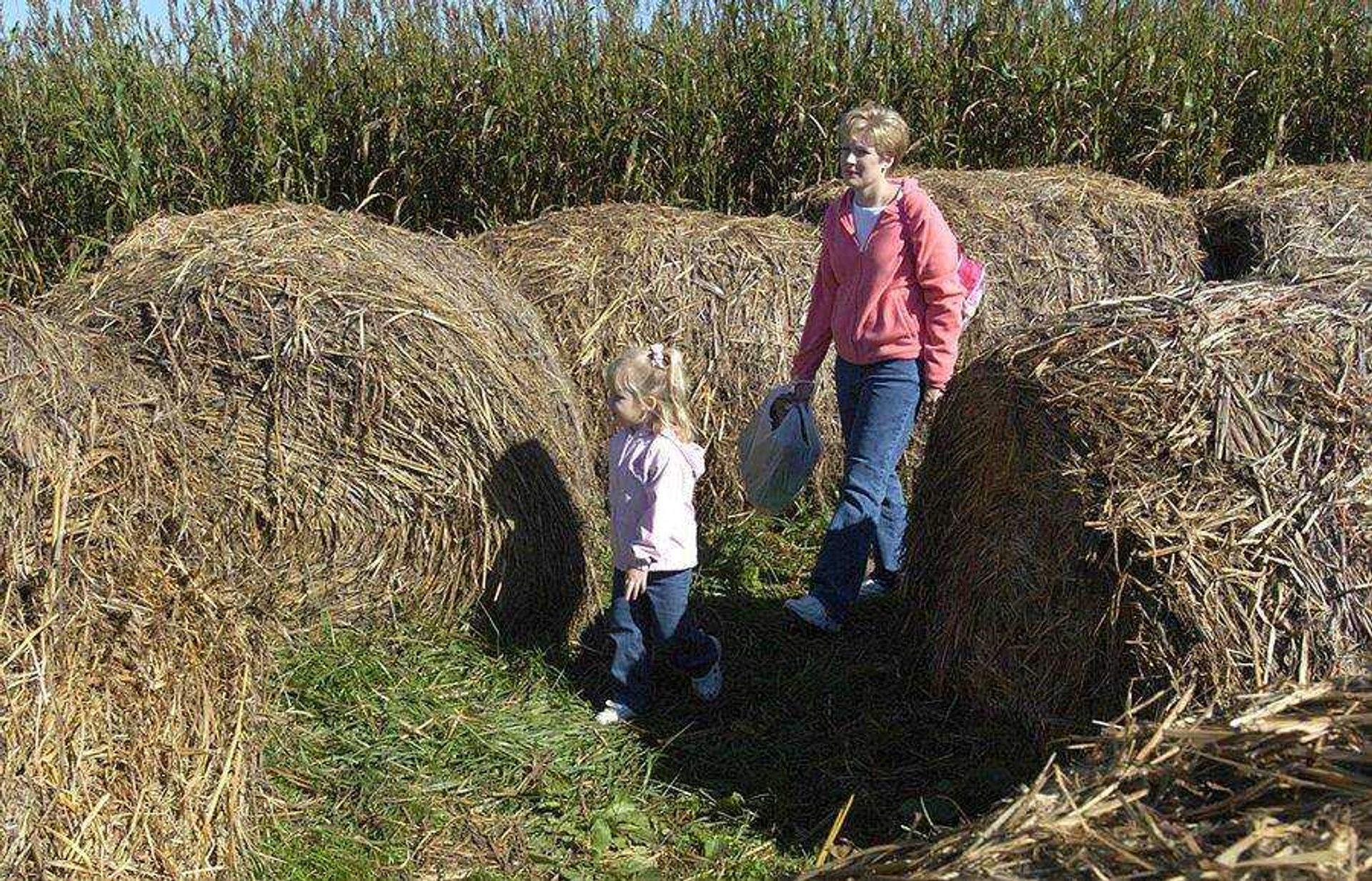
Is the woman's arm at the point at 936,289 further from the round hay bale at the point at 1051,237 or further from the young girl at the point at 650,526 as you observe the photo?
the round hay bale at the point at 1051,237

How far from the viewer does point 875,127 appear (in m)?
5.47

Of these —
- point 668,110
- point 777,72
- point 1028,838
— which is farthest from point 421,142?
point 1028,838

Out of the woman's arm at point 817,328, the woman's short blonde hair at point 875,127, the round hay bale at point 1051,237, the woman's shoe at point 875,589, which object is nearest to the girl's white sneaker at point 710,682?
the woman's shoe at point 875,589

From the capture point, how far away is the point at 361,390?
528cm

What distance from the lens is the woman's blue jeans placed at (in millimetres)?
5633

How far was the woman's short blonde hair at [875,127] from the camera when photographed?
5469 millimetres

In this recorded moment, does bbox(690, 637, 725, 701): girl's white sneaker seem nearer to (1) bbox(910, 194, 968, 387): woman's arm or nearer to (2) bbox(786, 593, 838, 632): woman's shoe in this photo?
(2) bbox(786, 593, 838, 632): woman's shoe

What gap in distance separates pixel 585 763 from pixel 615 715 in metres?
0.32

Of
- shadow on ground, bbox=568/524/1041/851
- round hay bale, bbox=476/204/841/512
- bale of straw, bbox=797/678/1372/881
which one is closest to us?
bale of straw, bbox=797/678/1372/881

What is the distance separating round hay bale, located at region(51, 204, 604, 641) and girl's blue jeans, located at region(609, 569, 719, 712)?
52cm

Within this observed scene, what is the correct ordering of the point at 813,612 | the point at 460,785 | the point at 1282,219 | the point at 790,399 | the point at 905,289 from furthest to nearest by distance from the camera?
the point at 1282,219 < the point at 790,399 < the point at 813,612 < the point at 905,289 < the point at 460,785

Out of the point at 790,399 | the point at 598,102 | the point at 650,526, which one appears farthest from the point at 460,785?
the point at 598,102

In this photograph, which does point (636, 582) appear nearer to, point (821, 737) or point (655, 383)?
point (655, 383)

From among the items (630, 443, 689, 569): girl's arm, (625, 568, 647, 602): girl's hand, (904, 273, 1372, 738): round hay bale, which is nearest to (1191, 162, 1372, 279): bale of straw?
(904, 273, 1372, 738): round hay bale
